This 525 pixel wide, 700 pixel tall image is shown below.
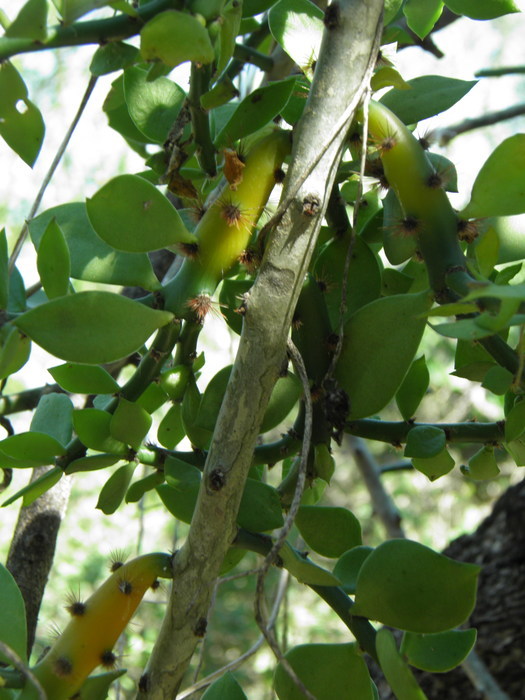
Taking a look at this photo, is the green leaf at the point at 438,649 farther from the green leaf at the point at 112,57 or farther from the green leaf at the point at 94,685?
the green leaf at the point at 112,57

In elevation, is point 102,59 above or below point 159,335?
above

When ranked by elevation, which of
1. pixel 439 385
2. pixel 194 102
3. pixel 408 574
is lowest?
pixel 408 574

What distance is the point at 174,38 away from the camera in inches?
12.9

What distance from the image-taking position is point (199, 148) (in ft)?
1.35

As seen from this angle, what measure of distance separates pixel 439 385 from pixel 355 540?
249cm

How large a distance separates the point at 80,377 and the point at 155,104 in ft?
0.55

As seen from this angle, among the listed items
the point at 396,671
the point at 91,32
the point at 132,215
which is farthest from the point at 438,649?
the point at 91,32

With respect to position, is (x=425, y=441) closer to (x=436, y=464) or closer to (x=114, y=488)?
(x=436, y=464)

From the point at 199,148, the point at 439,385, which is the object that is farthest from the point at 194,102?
the point at 439,385

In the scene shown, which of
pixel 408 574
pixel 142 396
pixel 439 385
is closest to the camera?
pixel 408 574

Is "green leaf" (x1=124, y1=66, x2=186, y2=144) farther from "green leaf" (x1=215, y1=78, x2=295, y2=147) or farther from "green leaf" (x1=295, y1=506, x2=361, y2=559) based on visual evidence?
"green leaf" (x1=295, y1=506, x2=361, y2=559)

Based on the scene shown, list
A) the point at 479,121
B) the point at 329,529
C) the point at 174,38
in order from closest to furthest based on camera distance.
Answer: the point at 174,38 < the point at 329,529 < the point at 479,121

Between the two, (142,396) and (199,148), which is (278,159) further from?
(142,396)

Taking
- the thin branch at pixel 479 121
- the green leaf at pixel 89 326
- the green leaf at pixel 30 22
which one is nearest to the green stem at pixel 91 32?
the green leaf at pixel 30 22
